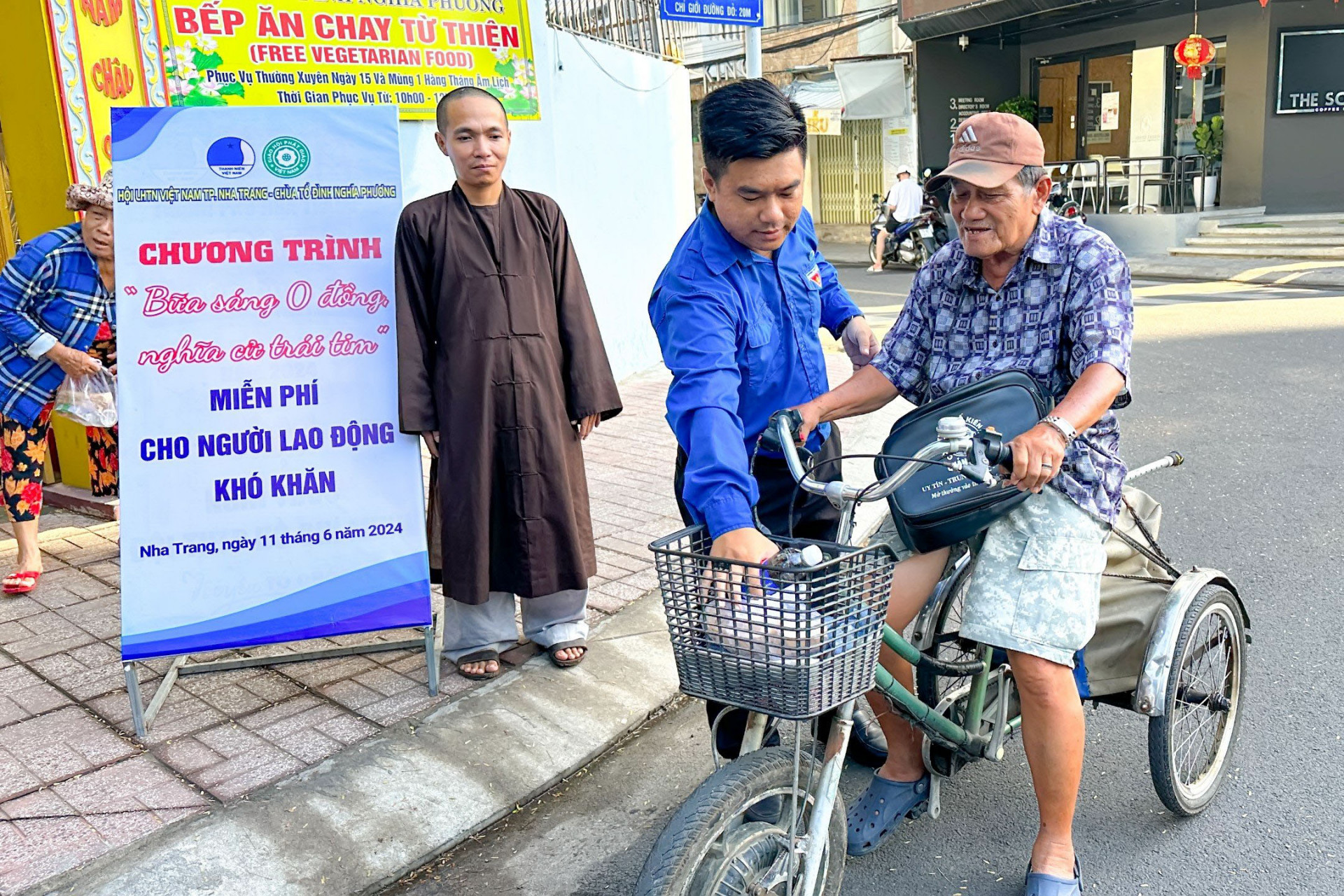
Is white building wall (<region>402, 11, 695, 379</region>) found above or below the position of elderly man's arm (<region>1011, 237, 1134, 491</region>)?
above

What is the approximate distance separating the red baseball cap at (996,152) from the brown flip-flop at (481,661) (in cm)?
234

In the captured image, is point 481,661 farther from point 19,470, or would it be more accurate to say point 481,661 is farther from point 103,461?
point 103,461

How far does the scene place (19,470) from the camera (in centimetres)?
480

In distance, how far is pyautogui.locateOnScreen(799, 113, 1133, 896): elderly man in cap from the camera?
238 cm

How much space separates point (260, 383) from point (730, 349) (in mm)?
1936

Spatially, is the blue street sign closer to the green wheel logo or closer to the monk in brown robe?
the monk in brown robe

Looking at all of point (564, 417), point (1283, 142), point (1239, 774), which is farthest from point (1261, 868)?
point (1283, 142)

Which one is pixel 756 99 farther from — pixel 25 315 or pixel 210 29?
pixel 210 29

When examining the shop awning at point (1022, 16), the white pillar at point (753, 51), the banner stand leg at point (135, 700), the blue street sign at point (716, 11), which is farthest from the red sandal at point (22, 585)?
the shop awning at point (1022, 16)

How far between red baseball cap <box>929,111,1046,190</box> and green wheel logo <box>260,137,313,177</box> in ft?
7.07

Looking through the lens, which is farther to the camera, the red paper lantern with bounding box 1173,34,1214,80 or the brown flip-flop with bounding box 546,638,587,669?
the red paper lantern with bounding box 1173,34,1214,80

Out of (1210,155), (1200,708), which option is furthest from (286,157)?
(1210,155)

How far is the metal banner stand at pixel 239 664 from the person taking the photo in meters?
3.39

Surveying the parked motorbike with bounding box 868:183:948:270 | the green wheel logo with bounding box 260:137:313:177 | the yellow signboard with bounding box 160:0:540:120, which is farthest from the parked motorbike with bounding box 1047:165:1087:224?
the green wheel logo with bounding box 260:137:313:177
